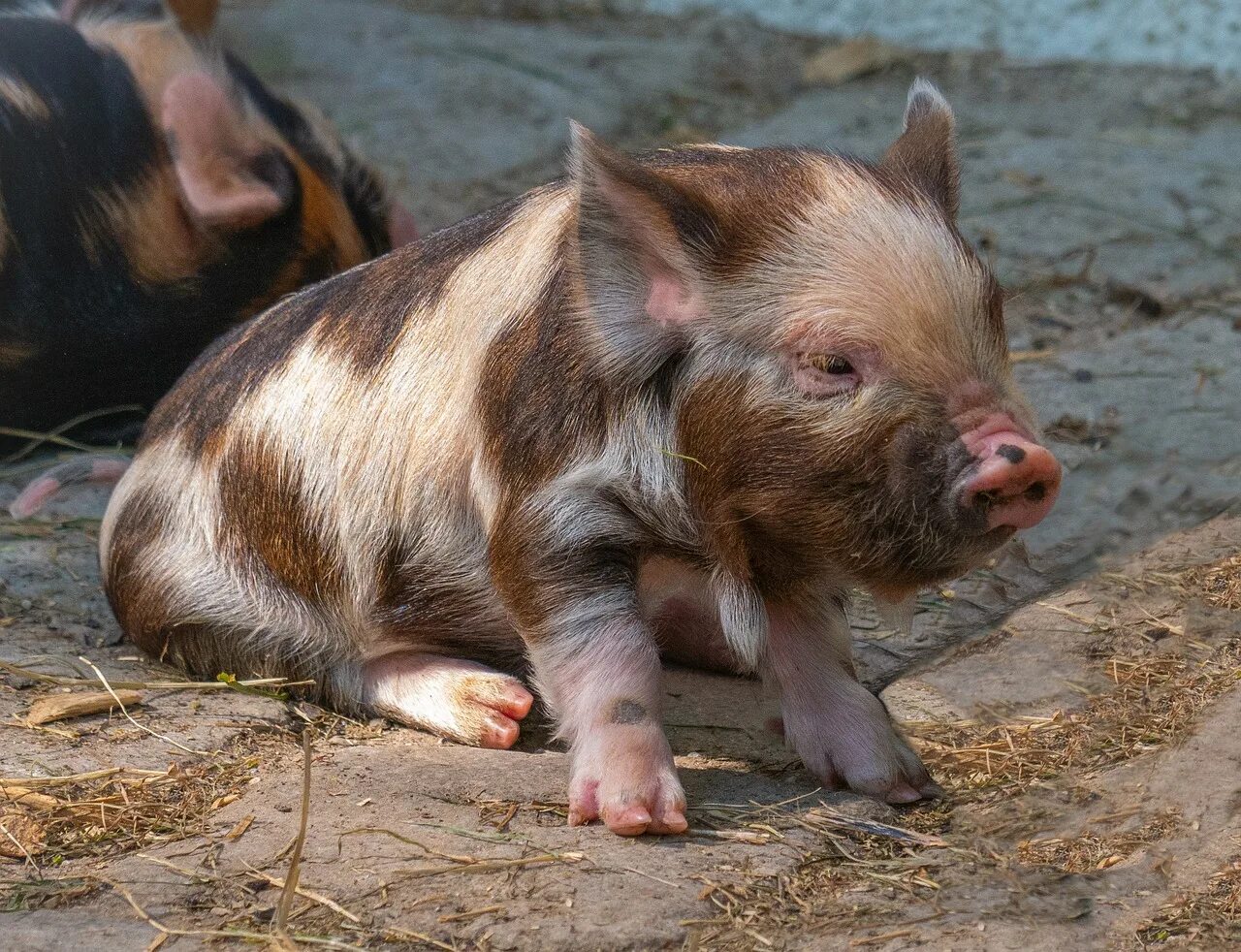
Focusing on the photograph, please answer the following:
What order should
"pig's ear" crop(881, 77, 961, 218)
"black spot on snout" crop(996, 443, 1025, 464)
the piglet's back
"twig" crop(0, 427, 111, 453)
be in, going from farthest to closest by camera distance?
"twig" crop(0, 427, 111, 453) → the piglet's back → "pig's ear" crop(881, 77, 961, 218) → "black spot on snout" crop(996, 443, 1025, 464)

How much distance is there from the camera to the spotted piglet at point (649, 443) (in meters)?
3.11

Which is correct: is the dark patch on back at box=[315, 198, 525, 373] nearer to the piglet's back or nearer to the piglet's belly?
the piglet's back

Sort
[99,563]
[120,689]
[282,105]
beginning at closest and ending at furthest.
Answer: [120,689], [99,563], [282,105]

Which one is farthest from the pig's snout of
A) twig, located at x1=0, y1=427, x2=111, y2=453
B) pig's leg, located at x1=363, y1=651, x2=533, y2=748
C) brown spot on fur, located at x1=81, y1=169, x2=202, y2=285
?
twig, located at x1=0, y1=427, x2=111, y2=453

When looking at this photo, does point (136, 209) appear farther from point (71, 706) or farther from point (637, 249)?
point (637, 249)

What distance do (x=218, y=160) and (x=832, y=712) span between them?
314 centimetres

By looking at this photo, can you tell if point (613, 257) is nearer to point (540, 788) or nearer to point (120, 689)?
point (540, 788)

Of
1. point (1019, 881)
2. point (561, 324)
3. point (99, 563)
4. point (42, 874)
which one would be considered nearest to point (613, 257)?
point (561, 324)

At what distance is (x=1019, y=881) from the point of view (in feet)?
Answer: 9.50

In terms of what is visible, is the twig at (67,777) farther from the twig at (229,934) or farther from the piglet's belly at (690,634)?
the piglet's belly at (690,634)

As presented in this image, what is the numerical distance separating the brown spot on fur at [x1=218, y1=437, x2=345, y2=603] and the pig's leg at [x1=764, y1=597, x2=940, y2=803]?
1.12 m

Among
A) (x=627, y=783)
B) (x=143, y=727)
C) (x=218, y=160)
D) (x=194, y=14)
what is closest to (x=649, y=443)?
(x=627, y=783)

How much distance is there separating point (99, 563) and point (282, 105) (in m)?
2.04

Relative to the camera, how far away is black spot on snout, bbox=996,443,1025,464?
292cm
